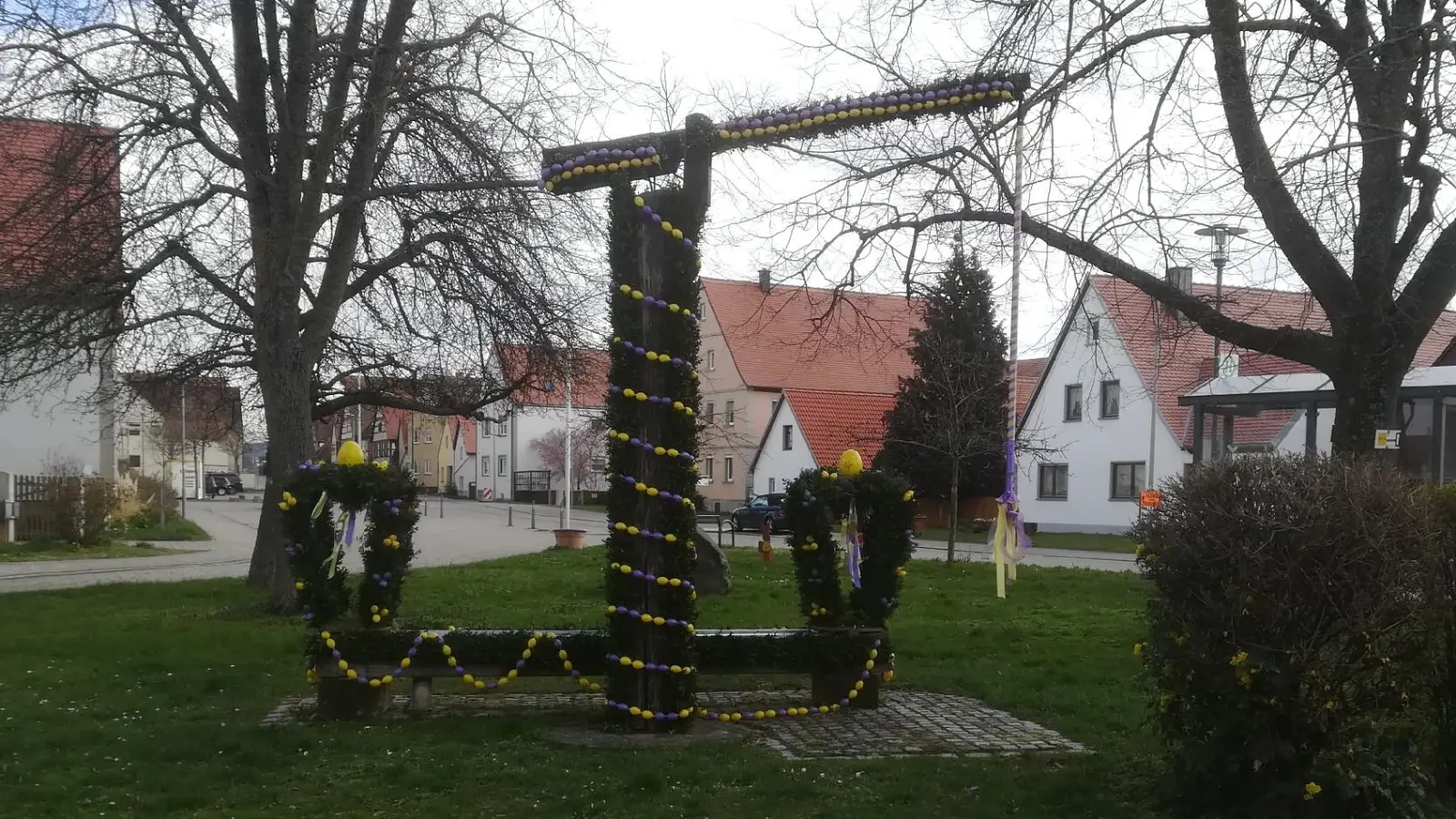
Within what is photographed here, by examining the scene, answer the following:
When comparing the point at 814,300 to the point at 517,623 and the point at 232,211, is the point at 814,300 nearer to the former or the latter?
the point at 517,623

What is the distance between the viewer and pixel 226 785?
6281 mm

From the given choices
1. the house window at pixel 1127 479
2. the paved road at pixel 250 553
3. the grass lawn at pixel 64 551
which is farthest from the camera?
the house window at pixel 1127 479

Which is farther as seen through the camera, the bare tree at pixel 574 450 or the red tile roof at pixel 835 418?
the bare tree at pixel 574 450

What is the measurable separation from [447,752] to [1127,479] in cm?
3149

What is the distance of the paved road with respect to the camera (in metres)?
18.8

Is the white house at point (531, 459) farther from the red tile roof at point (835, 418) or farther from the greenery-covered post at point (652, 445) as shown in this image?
the greenery-covered post at point (652, 445)

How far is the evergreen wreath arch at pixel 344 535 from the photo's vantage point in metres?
8.05

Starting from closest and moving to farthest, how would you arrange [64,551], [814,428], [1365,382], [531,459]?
[1365,382], [64,551], [814,428], [531,459]

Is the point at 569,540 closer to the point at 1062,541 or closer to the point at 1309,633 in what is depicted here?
the point at 1062,541

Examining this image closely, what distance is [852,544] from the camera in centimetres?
843

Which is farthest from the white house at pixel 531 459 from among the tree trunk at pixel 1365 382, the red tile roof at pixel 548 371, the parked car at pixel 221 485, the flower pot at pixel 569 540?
the parked car at pixel 221 485

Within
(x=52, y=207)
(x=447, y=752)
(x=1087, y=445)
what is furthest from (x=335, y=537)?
(x=1087, y=445)

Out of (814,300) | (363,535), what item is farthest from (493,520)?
(363,535)

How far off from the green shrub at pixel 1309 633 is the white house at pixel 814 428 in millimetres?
38776
